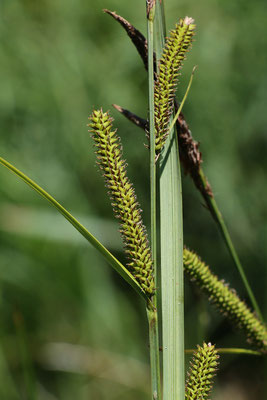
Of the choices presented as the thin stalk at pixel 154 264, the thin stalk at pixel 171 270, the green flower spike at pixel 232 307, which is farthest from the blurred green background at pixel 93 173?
the thin stalk at pixel 154 264

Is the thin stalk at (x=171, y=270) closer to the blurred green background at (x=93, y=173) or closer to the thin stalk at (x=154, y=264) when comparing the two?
the thin stalk at (x=154, y=264)

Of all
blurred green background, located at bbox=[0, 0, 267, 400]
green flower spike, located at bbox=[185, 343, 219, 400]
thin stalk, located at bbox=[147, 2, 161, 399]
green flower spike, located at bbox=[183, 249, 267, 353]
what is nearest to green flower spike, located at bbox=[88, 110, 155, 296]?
thin stalk, located at bbox=[147, 2, 161, 399]

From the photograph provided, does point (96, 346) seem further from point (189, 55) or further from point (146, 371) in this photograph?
point (189, 55)

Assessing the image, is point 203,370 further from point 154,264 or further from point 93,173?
point 93,173

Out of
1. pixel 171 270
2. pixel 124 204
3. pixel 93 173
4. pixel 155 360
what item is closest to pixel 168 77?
pixel 124 204

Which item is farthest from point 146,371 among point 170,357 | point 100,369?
point 170,357

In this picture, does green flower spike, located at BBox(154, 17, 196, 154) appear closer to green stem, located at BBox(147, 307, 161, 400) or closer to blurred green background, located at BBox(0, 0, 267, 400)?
green stem, located at BBox(147, 307, 161, 400)

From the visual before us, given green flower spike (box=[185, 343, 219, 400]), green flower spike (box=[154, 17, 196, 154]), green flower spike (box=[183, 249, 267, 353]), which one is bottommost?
green flower spike (box=[185, 343, 219, 400])

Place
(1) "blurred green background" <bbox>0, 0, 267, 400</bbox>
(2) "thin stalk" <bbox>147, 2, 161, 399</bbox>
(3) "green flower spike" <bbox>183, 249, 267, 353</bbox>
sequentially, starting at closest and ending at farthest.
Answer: (2) "thin stalk" <bbox>147, 2, 161, 399</bbox> < (3) "green flower spike" <bbox>183, 249, 267, 353</bbox> < (1) "blurred green background" <bbox>0, 0, 267, 400</bbox>
